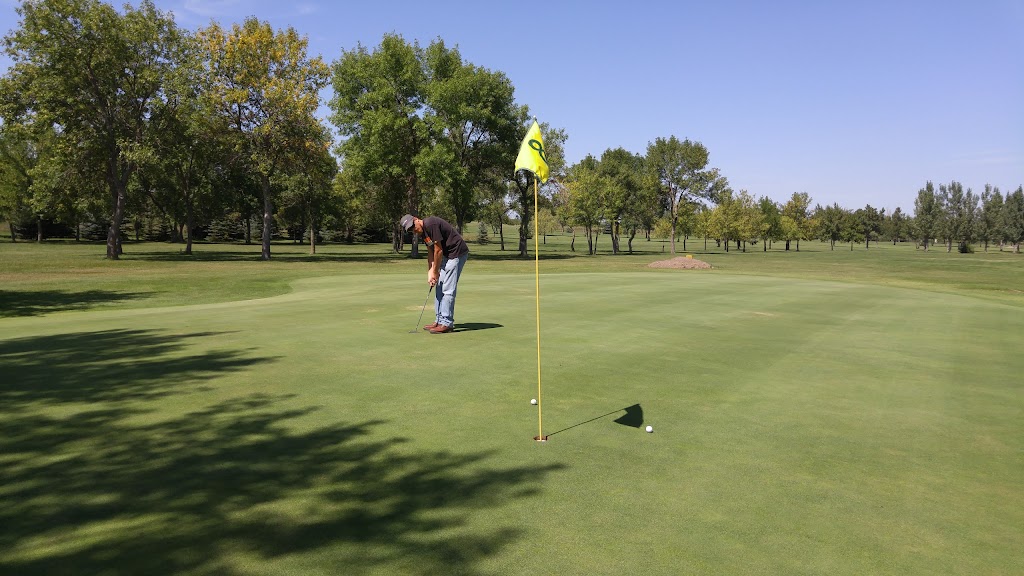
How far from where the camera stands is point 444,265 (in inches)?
505

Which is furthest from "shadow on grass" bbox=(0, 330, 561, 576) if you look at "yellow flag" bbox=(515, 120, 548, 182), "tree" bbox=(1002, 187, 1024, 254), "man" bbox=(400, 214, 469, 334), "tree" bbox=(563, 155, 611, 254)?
"tree" bbox=(1002, 187, 1024, 254)

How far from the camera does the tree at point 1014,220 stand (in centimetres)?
11950

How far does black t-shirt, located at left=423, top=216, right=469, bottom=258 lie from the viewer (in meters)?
12.4

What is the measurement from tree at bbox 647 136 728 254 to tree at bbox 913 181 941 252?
231 feet

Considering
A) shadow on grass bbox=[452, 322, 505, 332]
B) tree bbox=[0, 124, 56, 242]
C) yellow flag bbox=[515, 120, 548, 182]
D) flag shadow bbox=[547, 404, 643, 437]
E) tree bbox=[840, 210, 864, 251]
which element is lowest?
flag shadow bbox=[547, 404, 643, 437]

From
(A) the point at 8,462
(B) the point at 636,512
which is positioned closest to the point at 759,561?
(B) the point at 636,512

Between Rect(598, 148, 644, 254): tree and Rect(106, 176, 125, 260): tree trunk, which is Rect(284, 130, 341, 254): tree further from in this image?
Rect(598, 148, 644, 254): tree

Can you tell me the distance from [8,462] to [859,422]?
9130 mm

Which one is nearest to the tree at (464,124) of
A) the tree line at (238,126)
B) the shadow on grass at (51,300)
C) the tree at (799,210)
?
the tree line at (238,126)

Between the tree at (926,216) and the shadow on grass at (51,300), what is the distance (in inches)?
5975

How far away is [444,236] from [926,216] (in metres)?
158

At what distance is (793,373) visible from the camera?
987cm

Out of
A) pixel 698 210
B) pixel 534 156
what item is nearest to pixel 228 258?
pixel 534 156

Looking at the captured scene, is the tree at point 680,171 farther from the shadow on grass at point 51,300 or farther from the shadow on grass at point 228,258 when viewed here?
the shadow on grass at point 51,300
